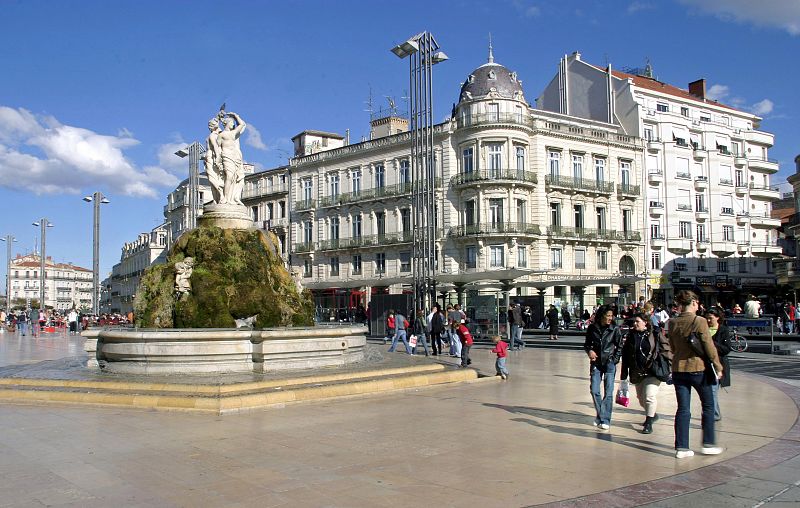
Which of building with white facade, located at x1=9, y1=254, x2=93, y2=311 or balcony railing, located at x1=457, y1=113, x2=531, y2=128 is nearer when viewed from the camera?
balcony railing, located at x1=457, y1=113, x2=531, y2=128

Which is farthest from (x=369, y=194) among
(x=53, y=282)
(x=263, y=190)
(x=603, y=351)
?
(x=53, y=282)

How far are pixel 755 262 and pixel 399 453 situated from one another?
183 feet

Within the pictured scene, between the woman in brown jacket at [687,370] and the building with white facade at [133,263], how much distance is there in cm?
7970

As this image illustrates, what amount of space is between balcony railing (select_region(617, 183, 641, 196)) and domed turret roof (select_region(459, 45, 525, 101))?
31.8 feet

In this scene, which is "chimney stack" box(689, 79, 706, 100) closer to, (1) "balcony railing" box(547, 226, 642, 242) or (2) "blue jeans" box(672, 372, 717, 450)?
A: (1) "balcony railing" box(547, 226, 642, 242)

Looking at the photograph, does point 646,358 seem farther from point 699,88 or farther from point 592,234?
point 699,88

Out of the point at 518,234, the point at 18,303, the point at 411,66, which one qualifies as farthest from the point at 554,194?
the point at 18,303

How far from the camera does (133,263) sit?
97.9 meters

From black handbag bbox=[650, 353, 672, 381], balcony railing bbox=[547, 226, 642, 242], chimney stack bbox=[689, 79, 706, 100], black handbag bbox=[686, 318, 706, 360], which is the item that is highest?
chimney stack bbox=[689, 79, 706, 100]

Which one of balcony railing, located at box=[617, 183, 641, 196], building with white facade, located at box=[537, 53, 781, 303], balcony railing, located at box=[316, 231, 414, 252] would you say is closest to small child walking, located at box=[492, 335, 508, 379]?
balcony railing, located at box=[316, 231, 414, 252]

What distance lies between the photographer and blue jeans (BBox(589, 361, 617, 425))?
8.95 meters

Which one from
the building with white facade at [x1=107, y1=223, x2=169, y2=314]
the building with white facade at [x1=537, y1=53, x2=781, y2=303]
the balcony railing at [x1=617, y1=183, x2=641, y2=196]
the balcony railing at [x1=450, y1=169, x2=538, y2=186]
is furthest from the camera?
the building with white facade at [x1=107, y1=223, x2=169, y2=314]

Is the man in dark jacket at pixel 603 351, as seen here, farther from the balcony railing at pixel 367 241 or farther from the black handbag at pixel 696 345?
the balcony railing at pixel 367 241

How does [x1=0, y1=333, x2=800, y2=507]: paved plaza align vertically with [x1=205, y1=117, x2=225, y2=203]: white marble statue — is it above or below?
below
